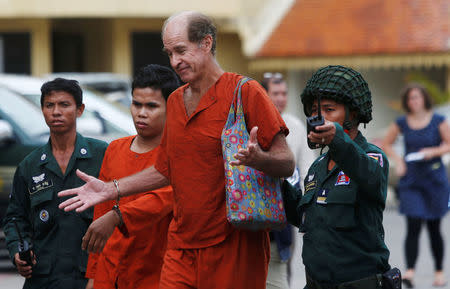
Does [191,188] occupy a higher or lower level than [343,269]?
higher

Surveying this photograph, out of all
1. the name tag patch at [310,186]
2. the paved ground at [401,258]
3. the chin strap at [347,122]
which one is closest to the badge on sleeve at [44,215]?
the name tag patch at [310,186]

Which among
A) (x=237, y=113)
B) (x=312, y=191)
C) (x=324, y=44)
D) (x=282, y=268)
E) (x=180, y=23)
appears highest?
(x=324, y=44)

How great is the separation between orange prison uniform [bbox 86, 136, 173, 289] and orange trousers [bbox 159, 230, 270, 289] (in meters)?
0.44

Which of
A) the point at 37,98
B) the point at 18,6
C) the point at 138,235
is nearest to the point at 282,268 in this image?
the point at 138,235

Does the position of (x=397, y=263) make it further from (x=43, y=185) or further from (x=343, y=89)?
(x=343, y=89)

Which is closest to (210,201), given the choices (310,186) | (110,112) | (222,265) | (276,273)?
(222,265)

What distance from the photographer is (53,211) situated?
4.96 meters

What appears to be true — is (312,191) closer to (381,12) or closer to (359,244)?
(359,244)

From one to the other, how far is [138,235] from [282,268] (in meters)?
1.53

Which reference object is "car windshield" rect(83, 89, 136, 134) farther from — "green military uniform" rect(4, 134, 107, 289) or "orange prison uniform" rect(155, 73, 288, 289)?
"orange prison uniform" rect(155, 73, 288, 289)

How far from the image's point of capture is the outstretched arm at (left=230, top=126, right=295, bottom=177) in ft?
12.8

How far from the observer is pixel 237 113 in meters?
4.17

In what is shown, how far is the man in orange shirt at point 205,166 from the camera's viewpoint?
4.18 metres

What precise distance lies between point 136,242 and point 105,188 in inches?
16.5
